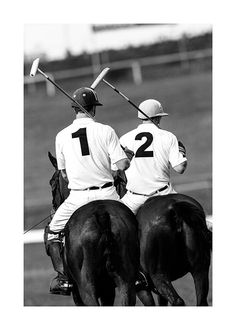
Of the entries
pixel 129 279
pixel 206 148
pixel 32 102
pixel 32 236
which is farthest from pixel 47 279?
pixel 129 279

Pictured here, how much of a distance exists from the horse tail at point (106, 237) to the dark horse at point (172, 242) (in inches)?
19.0

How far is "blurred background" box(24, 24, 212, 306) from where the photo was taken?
2000 centimetres

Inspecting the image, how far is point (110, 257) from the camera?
9.72m

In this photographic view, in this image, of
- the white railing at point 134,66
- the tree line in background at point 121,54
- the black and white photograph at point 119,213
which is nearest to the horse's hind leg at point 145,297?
the black and white photograph at point 119,213

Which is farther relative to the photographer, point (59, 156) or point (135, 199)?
point (135, 199)

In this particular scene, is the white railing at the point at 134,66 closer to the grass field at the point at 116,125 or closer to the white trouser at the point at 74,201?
the grass field at the point at 116,125

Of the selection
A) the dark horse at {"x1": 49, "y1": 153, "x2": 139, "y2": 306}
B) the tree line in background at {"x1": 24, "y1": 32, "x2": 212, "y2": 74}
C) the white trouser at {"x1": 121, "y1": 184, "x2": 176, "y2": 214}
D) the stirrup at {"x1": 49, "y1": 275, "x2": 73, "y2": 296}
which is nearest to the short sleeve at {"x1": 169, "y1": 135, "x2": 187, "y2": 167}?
the white trouser at {"x1": 121, "y1": 184, "x2": 176, "y2": 214}

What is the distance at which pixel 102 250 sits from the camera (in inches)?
380

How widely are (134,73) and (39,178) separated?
3.56 metres

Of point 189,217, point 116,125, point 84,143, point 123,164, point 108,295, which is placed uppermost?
point 116,125

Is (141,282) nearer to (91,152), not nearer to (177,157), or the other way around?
(177,157)

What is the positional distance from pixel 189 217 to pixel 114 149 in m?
1.07

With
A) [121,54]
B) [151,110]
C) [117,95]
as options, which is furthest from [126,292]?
[121,54]
